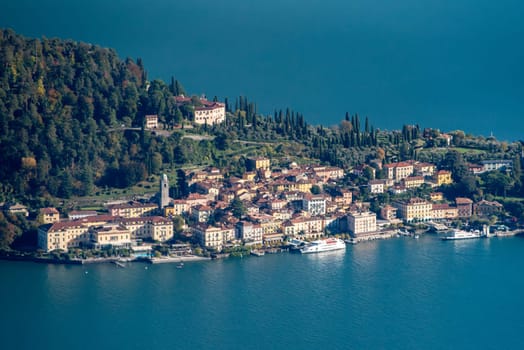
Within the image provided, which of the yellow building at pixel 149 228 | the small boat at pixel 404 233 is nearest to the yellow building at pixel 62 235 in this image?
the yellow building at pixel 149 228

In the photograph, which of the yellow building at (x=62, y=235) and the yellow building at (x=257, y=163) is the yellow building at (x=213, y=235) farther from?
the yellow building at (x=257, y=163)

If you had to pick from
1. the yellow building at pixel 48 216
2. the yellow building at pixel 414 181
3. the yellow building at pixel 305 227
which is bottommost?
the yellow building at pixel 305 227

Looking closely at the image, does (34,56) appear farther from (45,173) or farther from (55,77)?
(45,173)

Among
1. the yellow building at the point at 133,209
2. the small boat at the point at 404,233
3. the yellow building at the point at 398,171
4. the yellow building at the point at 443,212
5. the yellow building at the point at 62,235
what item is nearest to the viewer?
the yellow building at the point at 62,235

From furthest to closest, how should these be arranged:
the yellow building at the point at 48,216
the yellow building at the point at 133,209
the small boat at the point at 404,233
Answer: the small boat at the point at 404,233 < the yellow building at the point at 133,209 < the yellow building at the point at 48,216

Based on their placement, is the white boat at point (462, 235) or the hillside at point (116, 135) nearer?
the white boat at point (462, 235)

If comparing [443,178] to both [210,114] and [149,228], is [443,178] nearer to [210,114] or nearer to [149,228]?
[210,114]

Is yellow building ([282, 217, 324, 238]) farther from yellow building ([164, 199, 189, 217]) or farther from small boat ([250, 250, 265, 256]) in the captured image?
yellow building ([164, 199, 189, 217])

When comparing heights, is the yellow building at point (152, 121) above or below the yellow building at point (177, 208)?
above
